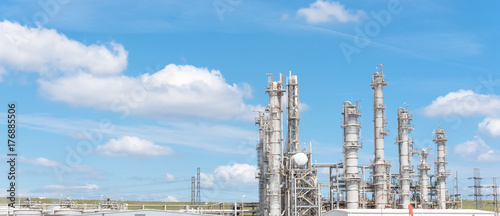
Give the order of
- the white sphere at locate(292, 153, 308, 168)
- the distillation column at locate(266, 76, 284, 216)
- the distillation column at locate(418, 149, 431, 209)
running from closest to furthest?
1. the distillation column at locate(266, 76, 284, 216)
2. the white sphere at locate(292, 153, 308, 168)
3. the distillation column at locate(418, 149, 431, 209)

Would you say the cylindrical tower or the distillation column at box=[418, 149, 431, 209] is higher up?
the cylindrical tower

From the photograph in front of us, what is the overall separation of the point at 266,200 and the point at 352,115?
1752cm

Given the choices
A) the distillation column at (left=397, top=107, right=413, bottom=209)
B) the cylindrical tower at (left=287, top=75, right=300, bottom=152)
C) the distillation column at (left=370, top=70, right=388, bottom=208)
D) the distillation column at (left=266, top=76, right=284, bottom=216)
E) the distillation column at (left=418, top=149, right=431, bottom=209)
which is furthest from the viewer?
the distillation column at (left=418, top=149, right=431, bottom=209)

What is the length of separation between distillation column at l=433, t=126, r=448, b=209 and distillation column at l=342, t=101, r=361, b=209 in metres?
31.9

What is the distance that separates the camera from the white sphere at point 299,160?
77.9m

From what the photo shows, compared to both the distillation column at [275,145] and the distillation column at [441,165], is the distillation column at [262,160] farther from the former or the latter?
the distillation column at [441,165]

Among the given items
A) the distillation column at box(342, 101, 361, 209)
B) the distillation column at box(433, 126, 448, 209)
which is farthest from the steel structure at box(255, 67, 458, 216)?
the distillation column at box(433, 126, 448, 209)

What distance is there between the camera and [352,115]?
80.9 meters

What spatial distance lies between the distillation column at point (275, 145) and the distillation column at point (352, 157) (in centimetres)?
1021

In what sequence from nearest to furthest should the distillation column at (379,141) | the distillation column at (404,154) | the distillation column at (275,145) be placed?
1. the distillation column at (275,145)
2. the distillation column at (379,141)
3. the distillation column at (404,154)

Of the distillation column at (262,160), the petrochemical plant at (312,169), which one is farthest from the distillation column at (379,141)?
the distillation column at (262,160)

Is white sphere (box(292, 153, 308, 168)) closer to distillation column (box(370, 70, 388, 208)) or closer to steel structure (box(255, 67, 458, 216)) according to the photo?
steel structure (box(255, 67, 458, 216))

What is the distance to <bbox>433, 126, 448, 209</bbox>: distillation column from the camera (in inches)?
4154

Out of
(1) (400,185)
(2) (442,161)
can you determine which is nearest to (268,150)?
(1) (400,185)
